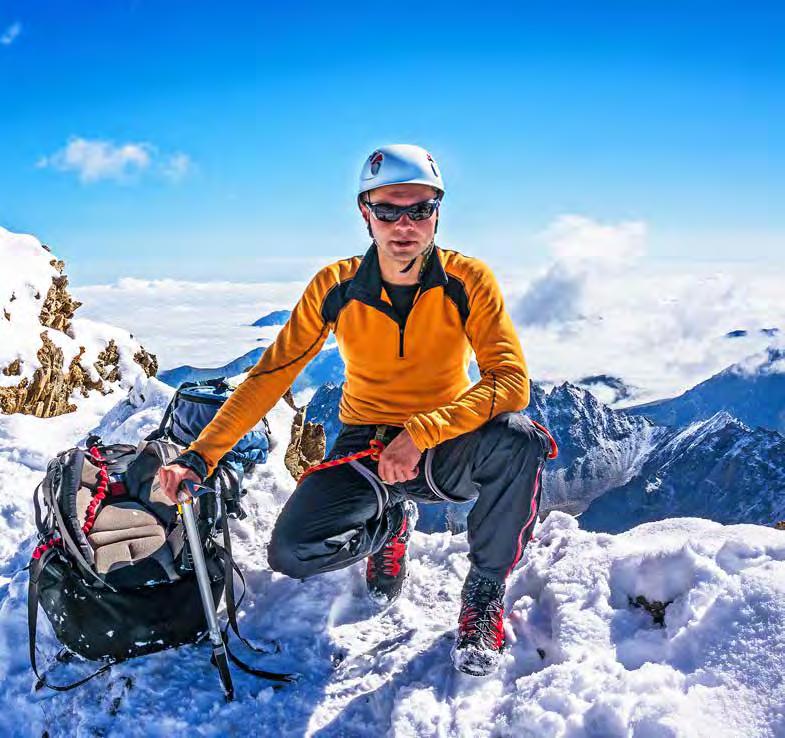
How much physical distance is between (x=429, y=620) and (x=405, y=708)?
1376 mm

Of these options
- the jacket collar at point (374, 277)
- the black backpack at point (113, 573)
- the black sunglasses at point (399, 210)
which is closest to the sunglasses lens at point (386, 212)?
the black sunglasses at point (399, 210)

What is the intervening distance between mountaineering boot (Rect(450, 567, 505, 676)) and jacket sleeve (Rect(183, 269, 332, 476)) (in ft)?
6.88

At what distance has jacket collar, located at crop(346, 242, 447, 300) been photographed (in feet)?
16.1

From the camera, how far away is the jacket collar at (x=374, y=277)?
4.89 m

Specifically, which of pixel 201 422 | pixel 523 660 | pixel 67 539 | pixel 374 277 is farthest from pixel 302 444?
pixel 523 660

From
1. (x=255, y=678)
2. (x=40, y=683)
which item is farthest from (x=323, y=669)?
(x=40, y=683)

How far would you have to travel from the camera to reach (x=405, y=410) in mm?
5105

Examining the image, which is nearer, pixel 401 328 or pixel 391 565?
pixel 401 328

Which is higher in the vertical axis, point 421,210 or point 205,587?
point 421,210

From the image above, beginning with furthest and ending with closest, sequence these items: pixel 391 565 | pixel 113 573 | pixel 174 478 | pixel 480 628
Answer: pixel 391 565, pixel 113 573, pixel 174 478, pixel 480 628

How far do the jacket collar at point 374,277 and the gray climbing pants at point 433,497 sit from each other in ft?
3.88

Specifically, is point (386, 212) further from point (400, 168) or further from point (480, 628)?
point (480, 628)

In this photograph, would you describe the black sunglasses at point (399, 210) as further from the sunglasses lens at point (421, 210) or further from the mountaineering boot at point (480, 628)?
the mountaineering boot at point (480, 628)

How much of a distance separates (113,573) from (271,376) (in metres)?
1.86
